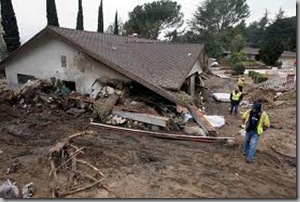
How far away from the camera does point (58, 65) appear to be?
47.3 feet

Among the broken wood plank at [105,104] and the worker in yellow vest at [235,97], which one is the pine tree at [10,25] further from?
the worker in yellow vest at [235,97]

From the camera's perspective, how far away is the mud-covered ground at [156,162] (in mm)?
6812

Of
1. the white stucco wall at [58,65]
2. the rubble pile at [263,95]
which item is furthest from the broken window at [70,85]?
the rubble pile at [263,95]

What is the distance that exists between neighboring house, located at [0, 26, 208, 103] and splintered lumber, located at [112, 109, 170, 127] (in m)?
0.92

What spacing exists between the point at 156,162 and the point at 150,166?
34 centimetres

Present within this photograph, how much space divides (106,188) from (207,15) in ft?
187

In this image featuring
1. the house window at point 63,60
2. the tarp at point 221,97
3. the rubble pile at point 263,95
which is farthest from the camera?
the tarp at point 221,97

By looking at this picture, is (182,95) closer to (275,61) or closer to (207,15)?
(275,61)

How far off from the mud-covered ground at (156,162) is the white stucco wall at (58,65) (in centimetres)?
222

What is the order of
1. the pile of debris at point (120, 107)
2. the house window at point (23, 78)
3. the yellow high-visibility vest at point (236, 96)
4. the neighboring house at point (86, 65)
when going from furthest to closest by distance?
the house window at point (23, 78) < the yellow high-visibility vest at point (236, 96) < the neighboring house at point (86, 65) < the pile of debris at point (120, 107)

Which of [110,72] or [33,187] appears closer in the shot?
[33,187]

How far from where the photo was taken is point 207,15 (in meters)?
59.6

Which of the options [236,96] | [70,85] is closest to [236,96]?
[236,96]

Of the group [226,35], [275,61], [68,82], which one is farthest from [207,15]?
[68,82]
